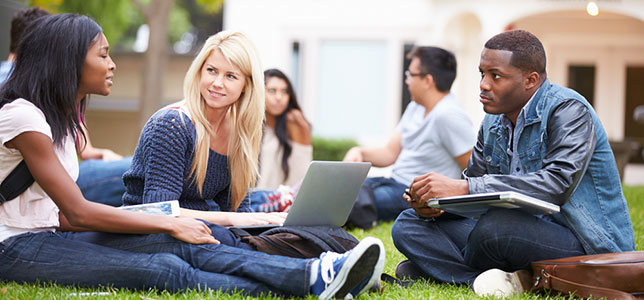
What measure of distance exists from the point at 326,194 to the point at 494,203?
873mm

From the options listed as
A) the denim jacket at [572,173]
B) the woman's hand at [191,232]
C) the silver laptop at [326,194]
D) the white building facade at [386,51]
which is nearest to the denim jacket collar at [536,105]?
the denim jacket at [572,173]

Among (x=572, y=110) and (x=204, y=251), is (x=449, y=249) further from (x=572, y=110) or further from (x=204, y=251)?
(x=204, y=251)

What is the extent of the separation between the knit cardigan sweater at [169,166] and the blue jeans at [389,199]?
2696 millimetres

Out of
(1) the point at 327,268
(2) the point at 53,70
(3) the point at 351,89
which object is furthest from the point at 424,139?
(3) the point at 351,89

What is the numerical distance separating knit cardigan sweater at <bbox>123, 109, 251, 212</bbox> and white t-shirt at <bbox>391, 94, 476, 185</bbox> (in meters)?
2.60

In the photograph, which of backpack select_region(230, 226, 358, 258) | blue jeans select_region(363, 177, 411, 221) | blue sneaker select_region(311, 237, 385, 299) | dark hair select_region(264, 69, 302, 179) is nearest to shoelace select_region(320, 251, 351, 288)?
blue sneaker select_region(311, 237, 385, 299)

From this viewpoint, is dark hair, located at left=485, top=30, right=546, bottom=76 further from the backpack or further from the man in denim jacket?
the backpack

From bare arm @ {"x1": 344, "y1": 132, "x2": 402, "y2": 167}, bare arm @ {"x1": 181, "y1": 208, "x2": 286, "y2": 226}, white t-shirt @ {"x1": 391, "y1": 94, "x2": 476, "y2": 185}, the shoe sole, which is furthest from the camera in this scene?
bare arm @ {"x1": 344, "y1": 132, "x2": 402, "y2": 167}

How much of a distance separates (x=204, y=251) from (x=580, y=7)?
10.9 metres

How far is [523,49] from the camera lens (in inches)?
148

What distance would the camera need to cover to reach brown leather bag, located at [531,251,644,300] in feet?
11.0

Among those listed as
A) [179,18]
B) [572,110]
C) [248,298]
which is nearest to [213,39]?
[248,298]

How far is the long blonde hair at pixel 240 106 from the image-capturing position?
4.26 m

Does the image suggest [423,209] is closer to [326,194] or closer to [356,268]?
[326,194]
